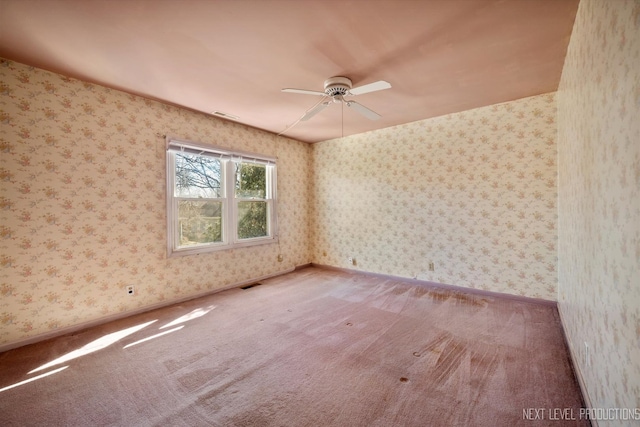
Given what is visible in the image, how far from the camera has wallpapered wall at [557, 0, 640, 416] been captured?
0.96 meters

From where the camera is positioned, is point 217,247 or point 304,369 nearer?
point 304,369

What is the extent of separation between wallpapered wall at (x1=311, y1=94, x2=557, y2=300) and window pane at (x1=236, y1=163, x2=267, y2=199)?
1.38m

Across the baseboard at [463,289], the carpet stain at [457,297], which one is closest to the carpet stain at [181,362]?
the carpet stain at [457,297]

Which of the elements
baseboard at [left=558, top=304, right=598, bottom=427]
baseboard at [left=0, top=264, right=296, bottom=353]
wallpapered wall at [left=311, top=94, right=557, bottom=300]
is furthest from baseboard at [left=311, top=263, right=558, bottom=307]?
baseboard at [left=0, top=264, right=296, bottom=353]

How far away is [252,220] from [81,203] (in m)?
2.25

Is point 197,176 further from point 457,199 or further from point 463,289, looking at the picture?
point 463,289

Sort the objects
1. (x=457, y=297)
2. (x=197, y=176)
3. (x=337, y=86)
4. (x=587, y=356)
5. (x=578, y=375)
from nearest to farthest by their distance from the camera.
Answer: (x=587, y=356) < (x=578, y=375) < (x=337, y=86) < (x=457, y=297) < (x=197, y=176)

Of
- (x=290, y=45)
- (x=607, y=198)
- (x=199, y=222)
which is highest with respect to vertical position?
(x=290, y=45)

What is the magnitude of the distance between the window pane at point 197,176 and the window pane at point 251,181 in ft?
1.13

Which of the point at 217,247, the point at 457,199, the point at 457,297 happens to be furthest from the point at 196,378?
the point at 457,199

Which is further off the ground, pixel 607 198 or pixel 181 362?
pixel 607 198

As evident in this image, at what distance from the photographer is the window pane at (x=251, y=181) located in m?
4.27

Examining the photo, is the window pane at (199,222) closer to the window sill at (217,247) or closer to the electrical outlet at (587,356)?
the window sill at (217,247)

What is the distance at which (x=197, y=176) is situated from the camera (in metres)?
3.76
